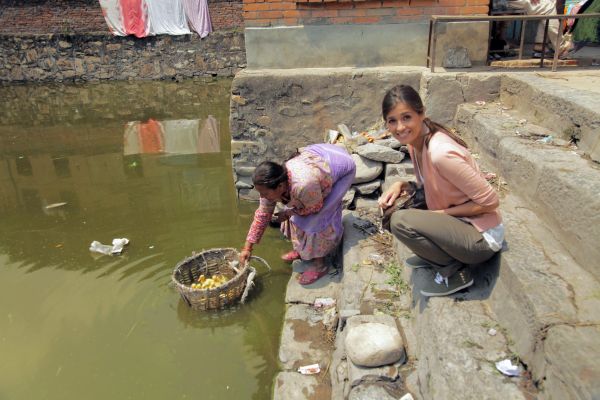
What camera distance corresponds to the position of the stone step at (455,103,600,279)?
2.21 metres

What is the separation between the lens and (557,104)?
11.0 ft

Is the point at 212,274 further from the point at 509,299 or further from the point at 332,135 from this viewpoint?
the point at 509,299

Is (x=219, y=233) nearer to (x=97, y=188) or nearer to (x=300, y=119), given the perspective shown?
(x=300, y=119)

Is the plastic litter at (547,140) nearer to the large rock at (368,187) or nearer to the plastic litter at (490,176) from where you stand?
the plastic litter at (490,176)

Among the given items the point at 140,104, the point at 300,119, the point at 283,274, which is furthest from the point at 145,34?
the point at 283,274

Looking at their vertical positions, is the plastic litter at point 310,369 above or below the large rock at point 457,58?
below

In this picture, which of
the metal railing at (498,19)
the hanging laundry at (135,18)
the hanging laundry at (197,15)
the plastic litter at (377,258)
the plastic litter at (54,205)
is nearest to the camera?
the plastic litter at (377,258)

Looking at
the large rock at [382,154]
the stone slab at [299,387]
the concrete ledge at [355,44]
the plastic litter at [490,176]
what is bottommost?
the stone slab at [299,387]

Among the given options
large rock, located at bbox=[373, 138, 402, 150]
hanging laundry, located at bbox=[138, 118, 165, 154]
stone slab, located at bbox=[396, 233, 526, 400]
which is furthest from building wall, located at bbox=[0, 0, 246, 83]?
stone slab, located at bbox=[396, 233, 526, 400]

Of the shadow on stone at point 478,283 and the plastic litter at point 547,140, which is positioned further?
the plastic litter at point 547,140

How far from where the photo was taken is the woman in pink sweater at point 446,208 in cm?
223

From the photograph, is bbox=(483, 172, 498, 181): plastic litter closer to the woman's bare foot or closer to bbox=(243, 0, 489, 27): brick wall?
the woman's bare foot

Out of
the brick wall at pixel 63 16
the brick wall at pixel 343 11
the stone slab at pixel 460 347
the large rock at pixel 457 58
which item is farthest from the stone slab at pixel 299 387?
the brick wall at pixel 63 16

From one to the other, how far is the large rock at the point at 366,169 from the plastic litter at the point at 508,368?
264cm
